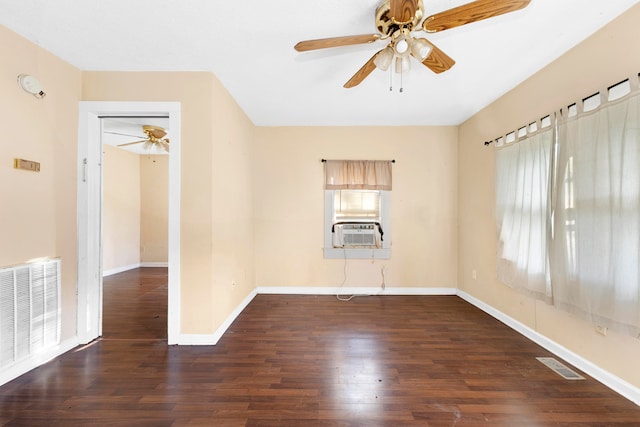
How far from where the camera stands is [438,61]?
1.81 meters

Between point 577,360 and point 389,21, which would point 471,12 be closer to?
point 389,21

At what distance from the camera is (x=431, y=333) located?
2.56 meters

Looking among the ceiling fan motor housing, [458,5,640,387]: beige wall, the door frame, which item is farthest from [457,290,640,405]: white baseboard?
the door frame

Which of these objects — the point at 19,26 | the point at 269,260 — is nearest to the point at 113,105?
the point at 19,26

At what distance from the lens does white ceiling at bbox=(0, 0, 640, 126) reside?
1635 millimetres

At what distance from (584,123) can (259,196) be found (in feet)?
11.5

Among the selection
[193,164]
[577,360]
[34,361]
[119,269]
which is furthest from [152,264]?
[577,360]

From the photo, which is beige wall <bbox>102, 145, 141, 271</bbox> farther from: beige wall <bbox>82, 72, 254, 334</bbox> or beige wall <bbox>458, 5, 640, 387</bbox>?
beige wall <bbox>458, 5, 640, 387</bbox>

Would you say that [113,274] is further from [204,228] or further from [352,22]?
[352,22]

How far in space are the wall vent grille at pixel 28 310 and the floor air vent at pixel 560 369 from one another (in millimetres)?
3960

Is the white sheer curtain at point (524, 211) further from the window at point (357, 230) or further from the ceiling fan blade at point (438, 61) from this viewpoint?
the window at point (357, 230)

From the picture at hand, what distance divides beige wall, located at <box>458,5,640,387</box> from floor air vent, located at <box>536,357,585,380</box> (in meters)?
0.16

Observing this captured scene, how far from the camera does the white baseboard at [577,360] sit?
1653mm

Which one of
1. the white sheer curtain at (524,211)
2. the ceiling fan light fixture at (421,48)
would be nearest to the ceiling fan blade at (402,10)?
the ceiling fan light fixture at (421,48)
